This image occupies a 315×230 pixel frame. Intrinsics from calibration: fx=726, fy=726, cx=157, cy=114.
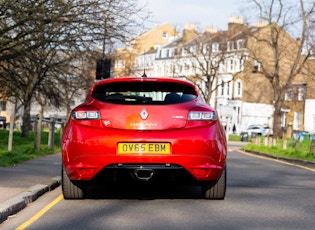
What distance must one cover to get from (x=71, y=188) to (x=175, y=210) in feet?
5.61

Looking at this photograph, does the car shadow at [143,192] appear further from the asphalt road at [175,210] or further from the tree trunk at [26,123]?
the tree trunk at [26,123]

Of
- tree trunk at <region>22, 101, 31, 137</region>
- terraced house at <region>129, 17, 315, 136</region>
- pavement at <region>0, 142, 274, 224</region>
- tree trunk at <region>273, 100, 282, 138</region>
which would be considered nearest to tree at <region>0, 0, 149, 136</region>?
pavement at <region>0, 142, 274, 224</region>

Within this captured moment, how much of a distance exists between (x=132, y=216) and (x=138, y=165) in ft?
3.42

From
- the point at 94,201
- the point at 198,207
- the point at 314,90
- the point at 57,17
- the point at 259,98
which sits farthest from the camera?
the point at 259,98

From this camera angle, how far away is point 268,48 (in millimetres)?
97312

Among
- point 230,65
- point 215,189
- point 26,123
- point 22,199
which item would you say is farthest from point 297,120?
point 22,199

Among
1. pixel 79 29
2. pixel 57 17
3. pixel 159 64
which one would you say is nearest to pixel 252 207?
pixel 57 17

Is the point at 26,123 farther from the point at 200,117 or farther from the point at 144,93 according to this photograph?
the point at 200,117

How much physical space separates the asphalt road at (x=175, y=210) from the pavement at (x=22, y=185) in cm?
12

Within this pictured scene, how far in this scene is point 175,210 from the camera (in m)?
8.59

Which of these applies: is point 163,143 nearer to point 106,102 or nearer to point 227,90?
point 106,102

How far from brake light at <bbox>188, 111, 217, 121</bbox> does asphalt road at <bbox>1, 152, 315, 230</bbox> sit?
1089mm

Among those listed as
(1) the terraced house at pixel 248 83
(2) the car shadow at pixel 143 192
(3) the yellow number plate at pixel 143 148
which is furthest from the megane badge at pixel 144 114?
(1) the terraced house at pixel 248 83

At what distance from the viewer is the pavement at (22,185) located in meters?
8.35
